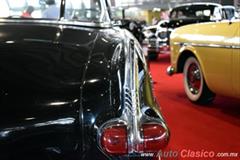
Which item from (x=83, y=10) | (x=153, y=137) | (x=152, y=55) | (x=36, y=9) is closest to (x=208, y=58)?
(x=83, y=10)

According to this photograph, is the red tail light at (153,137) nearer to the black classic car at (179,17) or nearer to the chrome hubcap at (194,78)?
the chrome hubcap at (194,78)

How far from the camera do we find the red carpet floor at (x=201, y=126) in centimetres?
387

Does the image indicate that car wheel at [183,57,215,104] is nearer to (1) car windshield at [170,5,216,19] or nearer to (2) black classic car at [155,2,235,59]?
(2) black classic car at [155,2,235,59]

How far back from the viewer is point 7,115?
5.15 feet

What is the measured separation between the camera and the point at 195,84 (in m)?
5.90

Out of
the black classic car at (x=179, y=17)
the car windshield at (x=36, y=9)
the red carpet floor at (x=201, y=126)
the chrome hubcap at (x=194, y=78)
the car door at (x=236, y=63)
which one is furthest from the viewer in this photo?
the black classic car at (x=179, y=17)

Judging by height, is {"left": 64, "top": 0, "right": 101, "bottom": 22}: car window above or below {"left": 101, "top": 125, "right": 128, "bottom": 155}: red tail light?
above

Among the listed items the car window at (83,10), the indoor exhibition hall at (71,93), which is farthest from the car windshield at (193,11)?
the indoor exhibition hall at (71,93)

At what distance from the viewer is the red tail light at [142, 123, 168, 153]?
159 centimetres

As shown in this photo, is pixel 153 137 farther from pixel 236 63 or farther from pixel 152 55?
pixel 152 55

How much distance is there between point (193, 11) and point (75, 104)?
1075cm

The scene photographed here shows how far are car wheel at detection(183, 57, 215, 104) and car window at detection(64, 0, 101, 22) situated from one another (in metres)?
2.38

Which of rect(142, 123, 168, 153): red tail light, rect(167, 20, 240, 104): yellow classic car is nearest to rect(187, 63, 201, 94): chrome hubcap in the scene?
rect(167, 20, 240, 104): yellow classic car

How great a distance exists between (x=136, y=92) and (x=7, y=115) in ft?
1.75
